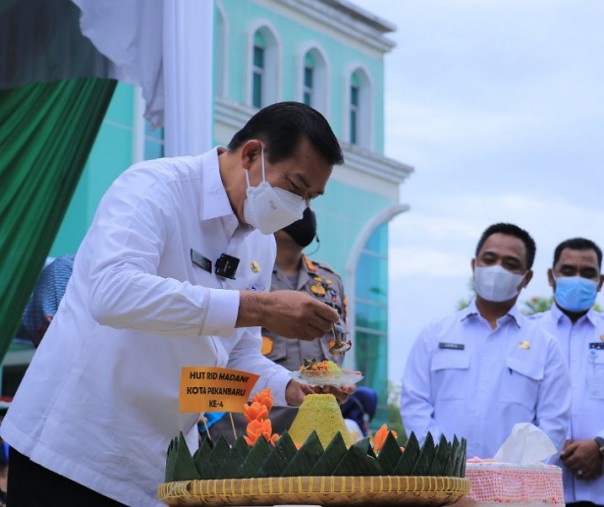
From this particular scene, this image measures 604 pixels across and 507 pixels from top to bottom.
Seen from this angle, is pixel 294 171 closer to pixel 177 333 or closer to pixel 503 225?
pixel 177 333

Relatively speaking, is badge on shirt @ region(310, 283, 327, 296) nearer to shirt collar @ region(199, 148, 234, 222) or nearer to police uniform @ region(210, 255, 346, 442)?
police uniform @ region(210, 255, 346, 442)

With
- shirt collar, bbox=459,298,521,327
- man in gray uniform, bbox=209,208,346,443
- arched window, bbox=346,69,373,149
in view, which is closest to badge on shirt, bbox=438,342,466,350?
shirt collar, bbox=459,298,521,327

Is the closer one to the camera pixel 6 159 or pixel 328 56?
pixel 6 159

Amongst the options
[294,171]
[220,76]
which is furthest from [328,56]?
[294,171]

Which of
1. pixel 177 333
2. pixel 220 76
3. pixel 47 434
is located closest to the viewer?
pixel 177 333

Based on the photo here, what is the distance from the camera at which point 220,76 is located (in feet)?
46.8

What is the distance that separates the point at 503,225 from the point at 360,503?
334 cm

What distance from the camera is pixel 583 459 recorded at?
4.70m

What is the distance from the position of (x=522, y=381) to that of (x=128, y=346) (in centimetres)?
270

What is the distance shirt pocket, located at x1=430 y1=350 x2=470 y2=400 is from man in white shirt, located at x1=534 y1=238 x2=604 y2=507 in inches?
22.2

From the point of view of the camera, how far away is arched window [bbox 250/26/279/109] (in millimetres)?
15141

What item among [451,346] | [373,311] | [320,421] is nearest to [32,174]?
[451,346]

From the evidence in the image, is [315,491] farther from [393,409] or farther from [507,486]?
[393,409]

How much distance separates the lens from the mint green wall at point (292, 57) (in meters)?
14.5
